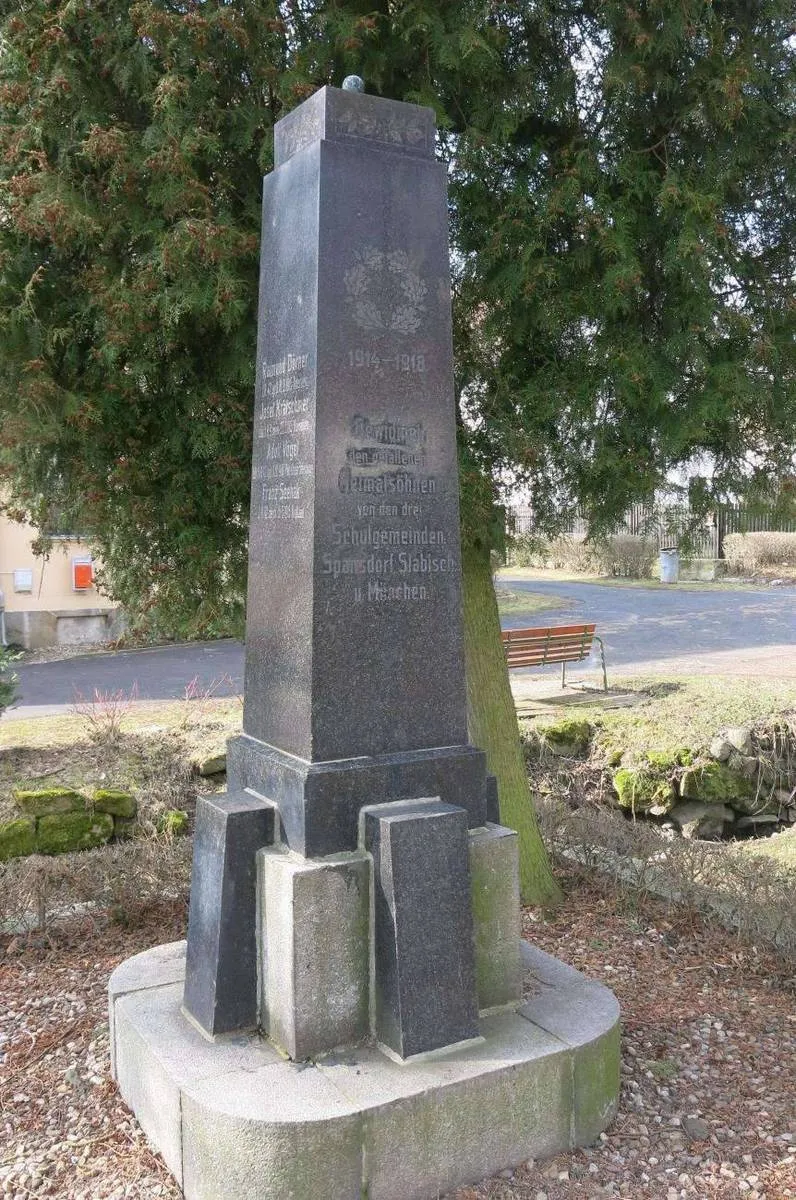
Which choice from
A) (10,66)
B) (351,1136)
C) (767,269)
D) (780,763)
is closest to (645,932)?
(351,1136)

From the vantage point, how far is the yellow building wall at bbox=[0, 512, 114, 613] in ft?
48.5

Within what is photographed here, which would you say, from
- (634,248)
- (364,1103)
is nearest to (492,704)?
(634,248)

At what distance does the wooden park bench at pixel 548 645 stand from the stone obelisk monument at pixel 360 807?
284 inches

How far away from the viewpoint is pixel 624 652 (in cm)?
1405

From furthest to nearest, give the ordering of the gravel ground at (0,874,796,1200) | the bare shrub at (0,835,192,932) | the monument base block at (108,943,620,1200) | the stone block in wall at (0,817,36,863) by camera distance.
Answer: the stone block in wall at (0,817,36,863)
the bare shrub at (0,835,192,932)
the gravel ground at (0,874,796,1200)
the monument base block at (108,943,620,1200)

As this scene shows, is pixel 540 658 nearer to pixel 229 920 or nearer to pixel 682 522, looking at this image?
pixel 682 522

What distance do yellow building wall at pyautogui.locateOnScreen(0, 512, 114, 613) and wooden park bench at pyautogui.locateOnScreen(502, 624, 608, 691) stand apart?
670 centimetres

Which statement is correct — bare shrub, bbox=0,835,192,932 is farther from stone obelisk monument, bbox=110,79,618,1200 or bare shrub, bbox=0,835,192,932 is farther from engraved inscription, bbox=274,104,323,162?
engraved inscription, bbox=274,104,323,162

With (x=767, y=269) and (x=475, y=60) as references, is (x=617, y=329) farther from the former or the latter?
(x=475, y=60)

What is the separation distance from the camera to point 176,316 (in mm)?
4414

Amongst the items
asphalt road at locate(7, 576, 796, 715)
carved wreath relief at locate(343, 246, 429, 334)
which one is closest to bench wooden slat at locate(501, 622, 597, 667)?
asphalt road at locate(7, 576, 796, 715)

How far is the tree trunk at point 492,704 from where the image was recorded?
561cm

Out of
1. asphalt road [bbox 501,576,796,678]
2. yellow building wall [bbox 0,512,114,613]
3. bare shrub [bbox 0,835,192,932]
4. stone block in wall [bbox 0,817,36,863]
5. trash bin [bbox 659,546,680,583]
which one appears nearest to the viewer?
bare shrub [bbox 0,835,192,932]

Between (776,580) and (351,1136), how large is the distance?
22.7 meters
